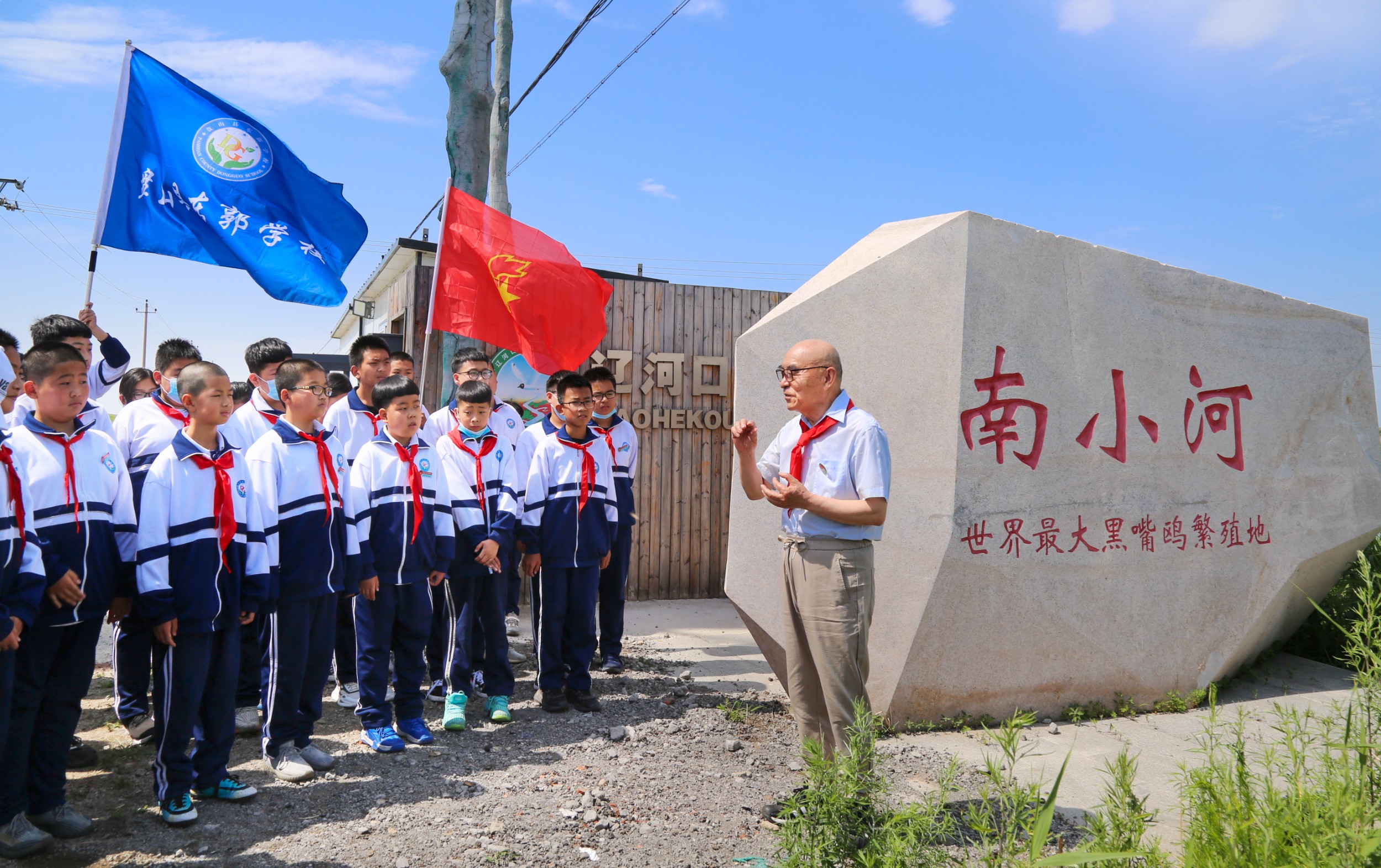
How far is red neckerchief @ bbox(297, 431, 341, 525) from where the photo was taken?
12.7 feet

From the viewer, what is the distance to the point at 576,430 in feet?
16.4

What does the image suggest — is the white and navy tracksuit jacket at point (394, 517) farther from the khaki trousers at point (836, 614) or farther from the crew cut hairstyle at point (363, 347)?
the khaki trousers at point (836, 614)

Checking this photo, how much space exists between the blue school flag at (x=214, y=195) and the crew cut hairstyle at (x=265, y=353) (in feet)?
1.20

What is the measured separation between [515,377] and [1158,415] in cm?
481

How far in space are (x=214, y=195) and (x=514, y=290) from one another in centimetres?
189

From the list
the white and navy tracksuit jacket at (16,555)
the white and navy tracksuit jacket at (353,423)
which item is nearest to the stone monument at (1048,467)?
the white and navy tracksuit jacket at (353,423)

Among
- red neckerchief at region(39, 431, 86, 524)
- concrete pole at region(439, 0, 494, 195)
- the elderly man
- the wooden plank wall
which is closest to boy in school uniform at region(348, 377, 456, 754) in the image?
red neckerchief at region(39, 431, 86, 524)

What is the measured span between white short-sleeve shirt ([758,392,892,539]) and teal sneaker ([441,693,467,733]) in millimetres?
2131

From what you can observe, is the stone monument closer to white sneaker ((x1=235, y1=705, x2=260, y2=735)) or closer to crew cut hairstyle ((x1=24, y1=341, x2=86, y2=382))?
white sneaker ((x1=235, y1=705, x2=260, y2=735))

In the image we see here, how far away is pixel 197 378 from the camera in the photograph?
3.45 metres

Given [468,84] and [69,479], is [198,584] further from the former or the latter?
[468,84]

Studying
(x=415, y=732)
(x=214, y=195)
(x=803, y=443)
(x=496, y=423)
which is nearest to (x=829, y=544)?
(x=803, y=443)

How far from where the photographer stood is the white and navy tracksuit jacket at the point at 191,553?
10.8 ft

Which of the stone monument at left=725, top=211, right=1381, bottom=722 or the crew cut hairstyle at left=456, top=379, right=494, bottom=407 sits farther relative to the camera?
the crew cut hairstyle at left=456, top=379, right=494, bottom=407
